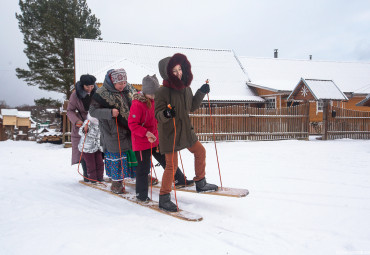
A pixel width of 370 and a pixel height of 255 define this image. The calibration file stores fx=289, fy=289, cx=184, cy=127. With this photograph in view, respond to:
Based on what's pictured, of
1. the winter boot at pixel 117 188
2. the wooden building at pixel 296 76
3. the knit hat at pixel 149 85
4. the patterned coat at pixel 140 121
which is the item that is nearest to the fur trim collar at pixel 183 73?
the knit hat at pixel 149 85

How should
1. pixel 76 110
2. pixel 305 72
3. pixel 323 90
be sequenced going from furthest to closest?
pixel 305 72, pixel 323 90, pixel 76 110

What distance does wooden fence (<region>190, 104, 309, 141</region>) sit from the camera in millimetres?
11938

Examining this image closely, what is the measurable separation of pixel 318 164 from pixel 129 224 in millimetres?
4880

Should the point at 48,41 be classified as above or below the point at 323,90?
above

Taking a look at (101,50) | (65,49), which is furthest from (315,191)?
(65,49)

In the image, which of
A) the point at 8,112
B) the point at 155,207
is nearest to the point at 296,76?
the point at 8,112

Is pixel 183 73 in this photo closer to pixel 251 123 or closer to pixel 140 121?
pixel 140 121

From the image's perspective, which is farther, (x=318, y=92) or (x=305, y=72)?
(x=305, y=72)

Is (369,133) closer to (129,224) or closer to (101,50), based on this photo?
(129,224)

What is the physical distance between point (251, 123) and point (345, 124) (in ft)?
14.2

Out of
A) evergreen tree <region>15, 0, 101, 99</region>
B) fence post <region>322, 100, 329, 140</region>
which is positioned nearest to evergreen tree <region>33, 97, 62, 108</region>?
evergreen tree <region>15, 0, 101, 99</region>

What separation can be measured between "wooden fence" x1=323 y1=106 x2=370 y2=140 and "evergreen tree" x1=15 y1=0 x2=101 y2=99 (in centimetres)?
1811

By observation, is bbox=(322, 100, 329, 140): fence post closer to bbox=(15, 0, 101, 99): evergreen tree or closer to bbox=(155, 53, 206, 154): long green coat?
bbox=(155, 53, 206, 154): long green coat

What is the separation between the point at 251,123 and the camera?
12.5 metres
